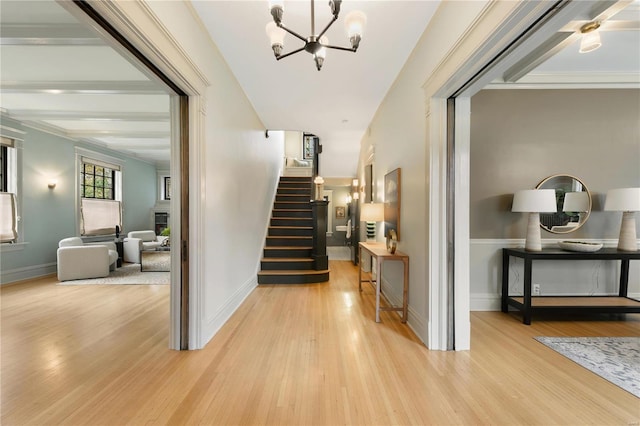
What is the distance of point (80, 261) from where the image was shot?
4965 mm

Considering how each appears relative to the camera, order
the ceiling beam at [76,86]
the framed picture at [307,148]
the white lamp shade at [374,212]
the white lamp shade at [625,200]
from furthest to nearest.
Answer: the framed picture at [307,148], the white lamp shade at [374,212], the ceiling beam at [76,86], the white lamp shade at [625,200]

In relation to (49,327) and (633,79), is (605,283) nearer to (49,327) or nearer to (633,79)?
(633,79)

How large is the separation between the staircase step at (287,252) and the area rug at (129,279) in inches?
70.7

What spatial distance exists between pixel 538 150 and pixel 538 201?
0.85m

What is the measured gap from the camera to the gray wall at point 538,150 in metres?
3.39

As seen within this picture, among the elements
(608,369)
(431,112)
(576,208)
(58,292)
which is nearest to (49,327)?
(58,292)

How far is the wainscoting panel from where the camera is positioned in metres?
3.39

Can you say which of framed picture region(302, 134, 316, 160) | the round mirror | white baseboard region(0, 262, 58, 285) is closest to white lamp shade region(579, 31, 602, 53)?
the round mirror

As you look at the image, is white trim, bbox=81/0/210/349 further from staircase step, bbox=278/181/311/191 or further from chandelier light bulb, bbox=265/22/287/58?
staircase step, bbox=278/181/311/191

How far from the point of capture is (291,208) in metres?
6.77

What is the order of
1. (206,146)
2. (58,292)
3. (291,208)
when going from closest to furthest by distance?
(206,146), (58,292), (291,208)

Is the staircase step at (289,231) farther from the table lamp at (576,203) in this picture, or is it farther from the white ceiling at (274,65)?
the table lamp at (576,203)

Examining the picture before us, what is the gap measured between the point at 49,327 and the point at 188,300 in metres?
1.91

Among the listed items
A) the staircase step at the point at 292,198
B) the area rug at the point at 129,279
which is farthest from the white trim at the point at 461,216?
the staircase step at the point at 292,198
